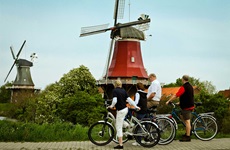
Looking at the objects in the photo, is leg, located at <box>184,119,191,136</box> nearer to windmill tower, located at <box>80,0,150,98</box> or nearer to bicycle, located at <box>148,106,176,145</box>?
bicycle, located at <box>148,106,176,145</box>

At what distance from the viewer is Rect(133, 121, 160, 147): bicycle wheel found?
9328 mm

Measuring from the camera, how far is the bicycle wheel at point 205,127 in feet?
34.1

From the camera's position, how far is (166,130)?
997 centimetres

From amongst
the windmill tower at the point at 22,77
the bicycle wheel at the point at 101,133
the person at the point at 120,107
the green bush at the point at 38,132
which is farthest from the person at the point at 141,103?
the windmill tower at the point at 22,77

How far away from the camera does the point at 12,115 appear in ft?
165

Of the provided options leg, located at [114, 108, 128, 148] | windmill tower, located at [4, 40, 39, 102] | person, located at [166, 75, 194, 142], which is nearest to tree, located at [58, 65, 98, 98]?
person, located at [166, 75, 194, 142]

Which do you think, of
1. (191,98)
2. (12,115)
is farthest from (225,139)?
(12,115)

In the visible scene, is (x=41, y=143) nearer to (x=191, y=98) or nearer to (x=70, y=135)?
(x=70, y=135)

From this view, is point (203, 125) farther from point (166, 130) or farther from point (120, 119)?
point (120, 119)

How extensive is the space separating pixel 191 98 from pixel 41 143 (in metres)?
4.09

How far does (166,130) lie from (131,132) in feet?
3.39

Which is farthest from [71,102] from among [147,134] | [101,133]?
[147,134]

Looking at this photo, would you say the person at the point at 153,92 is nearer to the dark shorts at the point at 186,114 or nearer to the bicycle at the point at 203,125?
the bicycle at the point at 203,125

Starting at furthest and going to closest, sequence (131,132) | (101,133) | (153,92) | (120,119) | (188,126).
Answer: (153,92), (188,126), (101,133), (131,132), (120,119)
